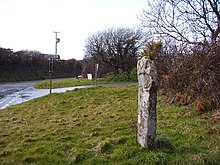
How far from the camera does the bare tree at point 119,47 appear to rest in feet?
105

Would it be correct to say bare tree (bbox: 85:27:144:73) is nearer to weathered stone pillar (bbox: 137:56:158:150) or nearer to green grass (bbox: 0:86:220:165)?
green grass (bbox: 0:86:220:165)

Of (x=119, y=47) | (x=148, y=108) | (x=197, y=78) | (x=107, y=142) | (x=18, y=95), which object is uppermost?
(x=119, y=47)

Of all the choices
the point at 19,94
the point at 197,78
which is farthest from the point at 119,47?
the point at 197,78

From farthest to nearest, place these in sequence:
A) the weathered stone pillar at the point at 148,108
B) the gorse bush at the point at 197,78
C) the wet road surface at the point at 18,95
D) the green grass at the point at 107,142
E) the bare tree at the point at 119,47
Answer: the bare tree at the point at 119,47
the wet road surface at the point at 18,95
the gorse bush at the point at 197,78
the weathered stone pillar at the point at 148,108
the green grass at the point at 107,142

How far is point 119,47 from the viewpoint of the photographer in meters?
31.9

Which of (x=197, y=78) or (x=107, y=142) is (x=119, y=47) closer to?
(x=197, y=78)

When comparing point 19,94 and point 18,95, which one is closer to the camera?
point 18,95

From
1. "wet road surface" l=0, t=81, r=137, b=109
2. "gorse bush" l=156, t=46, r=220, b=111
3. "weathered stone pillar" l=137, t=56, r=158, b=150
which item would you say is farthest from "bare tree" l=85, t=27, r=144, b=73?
"weathered stone pillar" l=137, t=56, r=158, b=150

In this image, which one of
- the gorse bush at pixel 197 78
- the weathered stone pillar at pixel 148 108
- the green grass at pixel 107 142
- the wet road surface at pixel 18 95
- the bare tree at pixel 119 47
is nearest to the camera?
the green grass at pixel 107 142

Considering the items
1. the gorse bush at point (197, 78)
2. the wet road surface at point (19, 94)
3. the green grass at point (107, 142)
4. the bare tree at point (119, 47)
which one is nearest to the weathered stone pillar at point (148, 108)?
the green grass at point (107, 142)

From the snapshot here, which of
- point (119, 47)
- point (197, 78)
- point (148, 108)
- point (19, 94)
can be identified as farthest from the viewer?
point (119, 47)

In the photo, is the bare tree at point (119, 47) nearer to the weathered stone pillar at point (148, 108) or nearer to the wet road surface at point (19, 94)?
the wet road surface at point (19, 94)

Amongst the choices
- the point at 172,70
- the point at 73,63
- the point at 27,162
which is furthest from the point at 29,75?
the point at 27,162

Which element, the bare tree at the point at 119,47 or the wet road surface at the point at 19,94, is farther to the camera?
the bare tree at the point at 119,47
